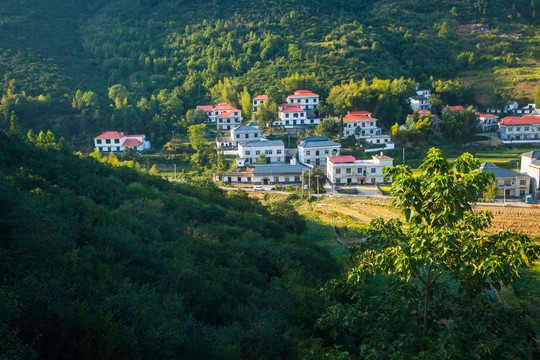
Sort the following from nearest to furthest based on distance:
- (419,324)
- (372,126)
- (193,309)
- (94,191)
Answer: (419,324), (193,309), (94,191), (372,126)

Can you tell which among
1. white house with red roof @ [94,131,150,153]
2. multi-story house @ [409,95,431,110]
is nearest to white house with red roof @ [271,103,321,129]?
multi-story house @ [409,95,431,110]

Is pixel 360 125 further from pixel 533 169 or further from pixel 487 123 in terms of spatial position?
pixel 487 123

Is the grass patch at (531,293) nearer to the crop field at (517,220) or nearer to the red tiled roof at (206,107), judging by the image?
the crop field at (517,220)

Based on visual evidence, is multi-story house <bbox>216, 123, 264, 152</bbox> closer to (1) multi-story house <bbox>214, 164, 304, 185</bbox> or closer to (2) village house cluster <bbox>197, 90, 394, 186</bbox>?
(2) village house cluster <bbox>197, 90, 394, 186</bbox>

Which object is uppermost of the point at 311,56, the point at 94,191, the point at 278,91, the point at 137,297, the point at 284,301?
the point at 311,56

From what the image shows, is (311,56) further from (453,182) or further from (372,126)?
(453,182)

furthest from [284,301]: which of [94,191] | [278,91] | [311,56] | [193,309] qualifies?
[311,56]

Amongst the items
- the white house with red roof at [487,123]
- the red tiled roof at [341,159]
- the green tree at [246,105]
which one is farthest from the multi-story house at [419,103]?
the red tiled roof at [341,159]
